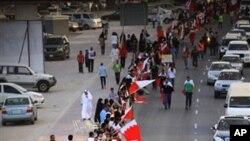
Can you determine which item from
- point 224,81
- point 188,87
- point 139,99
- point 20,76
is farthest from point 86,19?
point 188,87

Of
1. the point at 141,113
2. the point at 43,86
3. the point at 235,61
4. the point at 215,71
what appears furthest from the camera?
the point at 235,61

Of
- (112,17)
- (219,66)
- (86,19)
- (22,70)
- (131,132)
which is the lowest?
(112,17)

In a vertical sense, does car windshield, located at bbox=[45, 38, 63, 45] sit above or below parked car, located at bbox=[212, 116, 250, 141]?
below

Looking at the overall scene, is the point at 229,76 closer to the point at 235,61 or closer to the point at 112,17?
the point at 235,61

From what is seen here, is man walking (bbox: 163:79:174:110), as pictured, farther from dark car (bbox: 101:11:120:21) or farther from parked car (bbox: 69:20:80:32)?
dark car (bbox: 101:11:120:21)

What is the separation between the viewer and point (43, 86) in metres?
45.8

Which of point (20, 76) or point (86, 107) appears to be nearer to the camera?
point (86, 107)

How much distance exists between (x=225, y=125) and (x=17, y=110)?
9.26 meters

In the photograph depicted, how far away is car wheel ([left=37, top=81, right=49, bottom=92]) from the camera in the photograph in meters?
45.7

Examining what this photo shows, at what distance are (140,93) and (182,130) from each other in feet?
31.7

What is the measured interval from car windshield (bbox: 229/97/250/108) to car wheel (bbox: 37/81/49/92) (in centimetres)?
1371

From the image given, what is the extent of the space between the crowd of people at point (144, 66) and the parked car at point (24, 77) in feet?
9.72

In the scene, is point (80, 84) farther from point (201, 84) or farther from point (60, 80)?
point (201, 84)

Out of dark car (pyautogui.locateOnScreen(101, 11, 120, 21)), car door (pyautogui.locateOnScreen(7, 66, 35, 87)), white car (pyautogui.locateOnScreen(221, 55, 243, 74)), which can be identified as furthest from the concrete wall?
dark car (pyautogui.locateOnScreen(101, 11, 120, 21))
